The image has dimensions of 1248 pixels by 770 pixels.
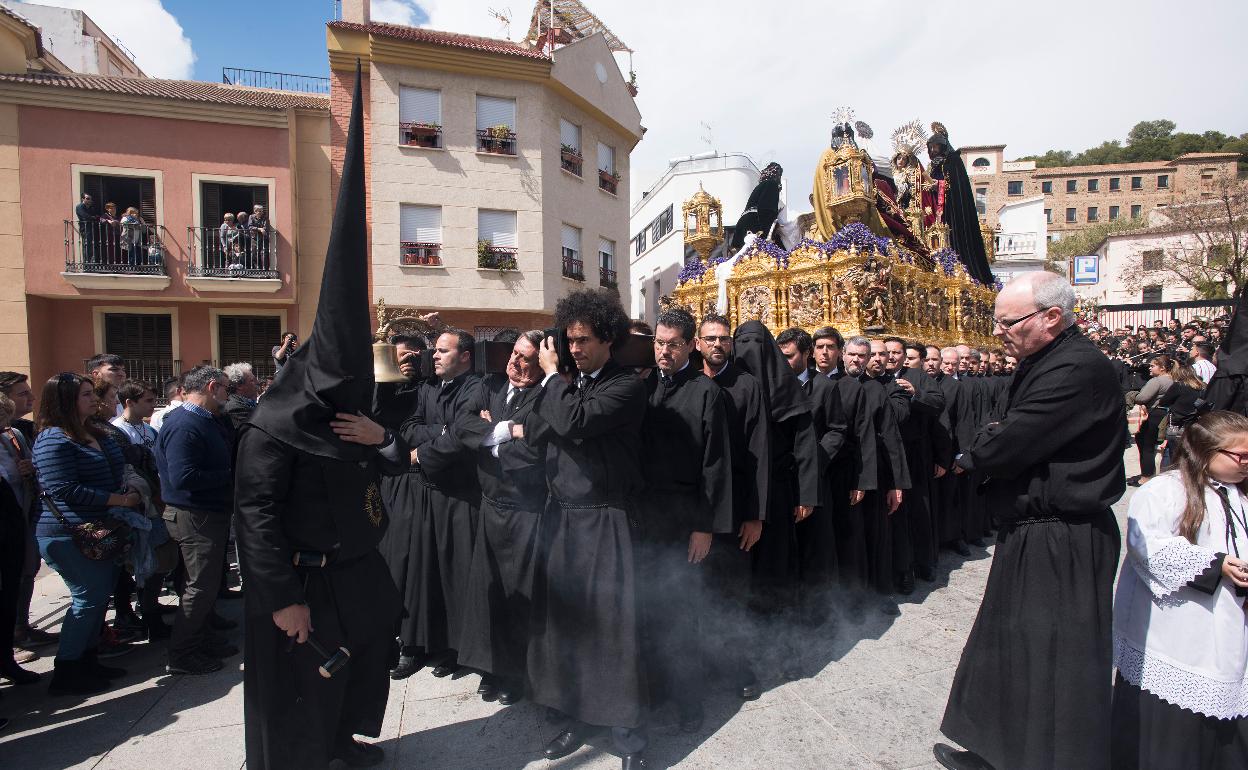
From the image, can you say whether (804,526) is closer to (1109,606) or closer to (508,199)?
(1109,606)

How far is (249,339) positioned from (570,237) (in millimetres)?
9039

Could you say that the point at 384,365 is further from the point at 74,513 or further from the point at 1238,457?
the point at 1238,457

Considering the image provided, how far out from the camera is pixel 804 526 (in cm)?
466

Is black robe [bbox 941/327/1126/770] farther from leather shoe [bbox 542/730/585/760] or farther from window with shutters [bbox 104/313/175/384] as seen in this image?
window with shutters [bbox 104/313/175/384]

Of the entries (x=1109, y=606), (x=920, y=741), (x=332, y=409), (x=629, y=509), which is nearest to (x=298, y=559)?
(x=332, y=409)

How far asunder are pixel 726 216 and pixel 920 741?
83.7ft

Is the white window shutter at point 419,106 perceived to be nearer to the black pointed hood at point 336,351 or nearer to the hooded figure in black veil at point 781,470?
the hooded figure in black veil at point 781,470

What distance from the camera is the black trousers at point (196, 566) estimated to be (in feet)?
13.9

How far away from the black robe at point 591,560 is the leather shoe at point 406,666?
1.34m

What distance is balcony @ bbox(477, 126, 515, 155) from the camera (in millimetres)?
17406

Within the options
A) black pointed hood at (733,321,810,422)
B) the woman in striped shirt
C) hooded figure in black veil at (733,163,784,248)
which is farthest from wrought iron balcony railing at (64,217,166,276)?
black pointed hood at (733,321,810,422)

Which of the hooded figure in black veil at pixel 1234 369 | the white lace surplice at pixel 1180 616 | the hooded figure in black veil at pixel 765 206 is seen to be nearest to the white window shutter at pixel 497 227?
the hooded figure in black veil at pixel 765 206

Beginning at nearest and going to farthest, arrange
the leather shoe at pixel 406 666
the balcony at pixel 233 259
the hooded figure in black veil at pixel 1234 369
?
the leather shoe at pixel 406 666 < the hooded figure in black veil at pixel 1234 369 < the balcony at pixel 233 259

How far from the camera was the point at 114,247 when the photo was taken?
15.0 metres
